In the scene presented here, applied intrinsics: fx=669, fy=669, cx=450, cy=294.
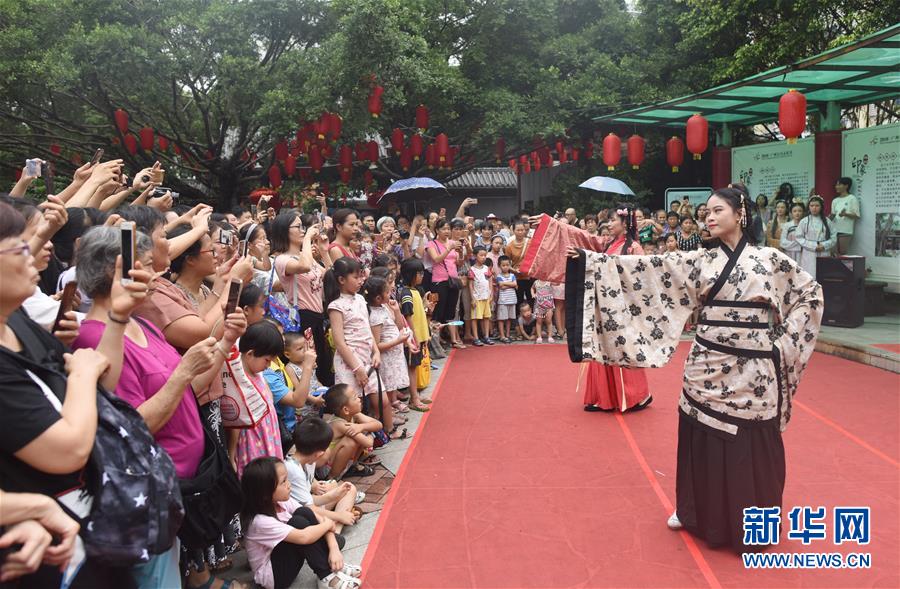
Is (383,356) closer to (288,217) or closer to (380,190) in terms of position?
(288,217)

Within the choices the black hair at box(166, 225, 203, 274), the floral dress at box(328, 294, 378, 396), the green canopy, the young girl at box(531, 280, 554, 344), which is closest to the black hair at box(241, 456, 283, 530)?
the black hair at box(166, 225, 203, 274)

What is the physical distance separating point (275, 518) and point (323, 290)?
2.66 meters

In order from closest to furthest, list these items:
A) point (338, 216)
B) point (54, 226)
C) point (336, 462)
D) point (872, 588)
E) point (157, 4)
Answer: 1. point (54, 226)
2. point (872, 588)
3. point (336, 462)
4. point (338, 216)
5. point (157, 4)

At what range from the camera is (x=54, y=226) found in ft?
9.07

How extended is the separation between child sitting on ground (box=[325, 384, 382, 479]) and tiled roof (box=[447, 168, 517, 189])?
18.6m

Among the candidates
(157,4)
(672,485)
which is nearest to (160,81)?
(157,4)

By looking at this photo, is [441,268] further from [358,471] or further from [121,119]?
[121,119]

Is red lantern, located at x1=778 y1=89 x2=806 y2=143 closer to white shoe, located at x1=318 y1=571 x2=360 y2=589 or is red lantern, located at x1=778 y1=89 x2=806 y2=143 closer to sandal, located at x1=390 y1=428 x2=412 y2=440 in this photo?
sandal, located at x1=390 y1=428 x2=412 y2=440

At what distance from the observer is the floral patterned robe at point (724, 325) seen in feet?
11.4

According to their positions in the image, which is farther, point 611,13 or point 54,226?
point 611,13

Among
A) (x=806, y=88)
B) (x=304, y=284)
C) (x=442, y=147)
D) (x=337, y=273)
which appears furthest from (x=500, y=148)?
(x=337, y=273)

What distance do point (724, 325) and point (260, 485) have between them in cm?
247

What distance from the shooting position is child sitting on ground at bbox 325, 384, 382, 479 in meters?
4.31

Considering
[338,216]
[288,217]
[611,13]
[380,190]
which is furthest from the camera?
[380,190]
